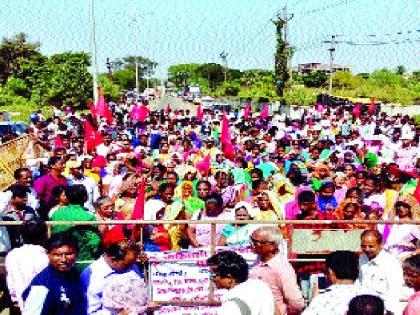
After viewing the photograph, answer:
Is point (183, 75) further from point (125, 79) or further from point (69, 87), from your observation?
point (69, 87)

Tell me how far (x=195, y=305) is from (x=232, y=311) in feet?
8.31

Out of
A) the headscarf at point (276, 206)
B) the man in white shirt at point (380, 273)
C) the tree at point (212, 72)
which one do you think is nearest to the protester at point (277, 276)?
the man in white shirt at point (380, 273)

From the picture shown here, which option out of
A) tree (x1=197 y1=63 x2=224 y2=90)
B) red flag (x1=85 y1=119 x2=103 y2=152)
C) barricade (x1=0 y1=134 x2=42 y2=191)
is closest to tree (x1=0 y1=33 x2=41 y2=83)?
barricade (x1=0 y1=134 x2=42 y2=191)

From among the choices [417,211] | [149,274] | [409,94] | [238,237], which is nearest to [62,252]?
[149,274]

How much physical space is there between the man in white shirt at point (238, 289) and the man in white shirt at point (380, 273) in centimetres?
127

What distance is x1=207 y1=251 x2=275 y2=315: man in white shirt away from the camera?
3.54 meters

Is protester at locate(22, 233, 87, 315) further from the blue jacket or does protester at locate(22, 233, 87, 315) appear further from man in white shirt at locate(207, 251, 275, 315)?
man in white shirt at locate(207, 251, 275, 315)

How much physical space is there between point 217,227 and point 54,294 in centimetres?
288

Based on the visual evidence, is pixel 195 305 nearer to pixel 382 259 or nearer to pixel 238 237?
pixel 238 237

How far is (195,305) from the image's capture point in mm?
5945

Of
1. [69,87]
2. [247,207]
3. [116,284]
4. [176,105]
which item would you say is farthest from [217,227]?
[176,105]

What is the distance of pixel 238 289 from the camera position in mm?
3703

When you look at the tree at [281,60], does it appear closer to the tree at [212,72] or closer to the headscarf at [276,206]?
the headscarf at [276,206]

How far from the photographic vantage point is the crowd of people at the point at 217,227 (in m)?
3.97
